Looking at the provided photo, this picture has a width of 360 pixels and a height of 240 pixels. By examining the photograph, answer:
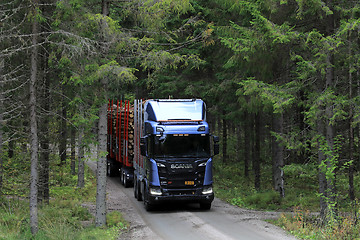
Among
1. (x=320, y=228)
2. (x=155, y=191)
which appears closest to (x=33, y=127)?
(x=155, y=191)

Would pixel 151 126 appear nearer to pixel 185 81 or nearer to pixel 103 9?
pixel 103 9

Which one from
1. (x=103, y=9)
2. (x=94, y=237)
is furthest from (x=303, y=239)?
(x=103, y=9)

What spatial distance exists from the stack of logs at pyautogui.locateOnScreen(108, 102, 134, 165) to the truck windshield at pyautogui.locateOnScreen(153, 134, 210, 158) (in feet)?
19.2

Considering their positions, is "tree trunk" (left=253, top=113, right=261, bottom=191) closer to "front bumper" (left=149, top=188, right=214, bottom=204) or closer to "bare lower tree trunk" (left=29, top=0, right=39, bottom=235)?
"front bumper" (left=149, top=188, right=214, bottom=204)

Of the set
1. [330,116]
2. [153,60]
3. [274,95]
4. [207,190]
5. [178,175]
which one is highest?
[153,60]

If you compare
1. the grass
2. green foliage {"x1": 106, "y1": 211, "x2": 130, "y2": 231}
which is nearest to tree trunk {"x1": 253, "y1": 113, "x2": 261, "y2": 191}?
the grass

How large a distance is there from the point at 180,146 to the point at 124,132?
8.23m

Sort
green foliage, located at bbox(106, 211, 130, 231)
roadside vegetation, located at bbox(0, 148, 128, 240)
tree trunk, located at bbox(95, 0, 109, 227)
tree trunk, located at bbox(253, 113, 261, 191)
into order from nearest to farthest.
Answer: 1. roadside vegetation, located at bbox(0, 148, 128, 240)
2. tree trunk, located at bbox(95, 0, 109, 227)
3. green foliage, located at bbox(106, 211, 130, 231)
4. tree trunk, located at bbox(253, 113, 261, 191)

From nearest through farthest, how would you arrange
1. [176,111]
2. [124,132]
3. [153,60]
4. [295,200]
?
[153,60], [176,111], [295,200], [124,132]

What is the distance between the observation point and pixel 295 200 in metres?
17.6

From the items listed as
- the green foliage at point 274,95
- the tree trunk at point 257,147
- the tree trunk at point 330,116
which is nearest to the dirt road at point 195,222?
the tree trunk at point 330,116

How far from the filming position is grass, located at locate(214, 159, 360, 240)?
1126 centimetres

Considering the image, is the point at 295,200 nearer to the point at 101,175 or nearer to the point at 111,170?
the point at 101,175

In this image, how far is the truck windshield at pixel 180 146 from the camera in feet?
49.5
